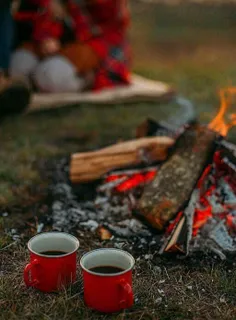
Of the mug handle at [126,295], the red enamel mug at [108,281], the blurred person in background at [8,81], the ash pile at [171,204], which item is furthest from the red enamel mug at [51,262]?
the blurred person in background at [8,81]

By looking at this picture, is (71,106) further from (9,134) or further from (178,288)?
(178,288)

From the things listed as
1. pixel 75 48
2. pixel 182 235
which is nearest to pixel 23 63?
pixel 75 48

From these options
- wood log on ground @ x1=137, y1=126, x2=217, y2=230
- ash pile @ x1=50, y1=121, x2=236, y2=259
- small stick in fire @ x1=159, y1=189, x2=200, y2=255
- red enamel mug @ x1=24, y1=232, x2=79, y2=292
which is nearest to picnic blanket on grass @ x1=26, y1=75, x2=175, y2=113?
ash pile @ x1=50, y1=121, x2=236, y2=259

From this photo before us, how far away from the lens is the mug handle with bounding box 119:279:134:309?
236cm

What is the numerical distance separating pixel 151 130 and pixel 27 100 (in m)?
1.50

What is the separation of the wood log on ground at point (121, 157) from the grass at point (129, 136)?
0.30m

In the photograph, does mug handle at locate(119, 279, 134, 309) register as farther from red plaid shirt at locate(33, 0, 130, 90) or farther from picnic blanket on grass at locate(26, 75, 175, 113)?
red plaid shirt at locate(33, 0, 130, 90)

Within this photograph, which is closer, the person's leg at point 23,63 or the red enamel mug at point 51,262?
the red enamel mug at point 51,262

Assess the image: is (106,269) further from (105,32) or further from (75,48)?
(105,32)

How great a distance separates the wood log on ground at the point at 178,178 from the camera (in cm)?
325

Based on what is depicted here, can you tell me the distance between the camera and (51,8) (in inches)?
234

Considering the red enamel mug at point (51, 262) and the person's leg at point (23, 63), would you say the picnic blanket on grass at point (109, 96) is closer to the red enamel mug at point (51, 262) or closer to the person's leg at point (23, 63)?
the person's leg at point (23, 63)

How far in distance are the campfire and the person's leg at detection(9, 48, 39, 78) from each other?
Answer: 2243mm

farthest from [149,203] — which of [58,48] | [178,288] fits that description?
[58,48]
